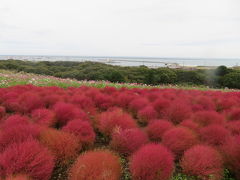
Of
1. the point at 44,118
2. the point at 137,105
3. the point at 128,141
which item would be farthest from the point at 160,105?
the point at 44,118

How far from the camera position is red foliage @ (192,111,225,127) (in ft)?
9.41

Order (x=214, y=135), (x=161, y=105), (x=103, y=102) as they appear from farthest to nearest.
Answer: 1. (x=103, y=102)
2. (x=161, y=105)
3. (x=214, y=135)

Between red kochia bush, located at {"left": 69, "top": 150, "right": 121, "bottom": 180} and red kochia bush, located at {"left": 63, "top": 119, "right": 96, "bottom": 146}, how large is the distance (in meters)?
0.58

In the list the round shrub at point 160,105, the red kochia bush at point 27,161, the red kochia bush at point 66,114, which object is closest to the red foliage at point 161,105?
the round shrub at point 160,105

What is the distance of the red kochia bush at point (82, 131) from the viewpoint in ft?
8.00

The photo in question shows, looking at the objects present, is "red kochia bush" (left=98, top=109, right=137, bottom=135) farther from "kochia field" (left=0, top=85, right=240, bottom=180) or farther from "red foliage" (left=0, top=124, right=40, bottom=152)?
"red foliage" (left=0, top=124, right=40, bottom=152)

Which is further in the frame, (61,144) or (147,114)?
(147,114)

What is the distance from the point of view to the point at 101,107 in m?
3.84

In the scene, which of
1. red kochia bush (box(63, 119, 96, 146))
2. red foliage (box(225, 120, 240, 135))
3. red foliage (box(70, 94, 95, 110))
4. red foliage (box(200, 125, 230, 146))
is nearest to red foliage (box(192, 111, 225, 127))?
red foliage (box(225, 120, 240, 135))

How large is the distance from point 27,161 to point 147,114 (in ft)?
6.41

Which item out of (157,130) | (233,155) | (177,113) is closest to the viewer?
(233,155)

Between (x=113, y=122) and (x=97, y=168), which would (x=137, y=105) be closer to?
(x=113, y=122)

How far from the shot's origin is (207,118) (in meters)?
2.98

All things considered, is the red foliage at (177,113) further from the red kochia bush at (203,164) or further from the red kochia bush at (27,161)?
the red kochia bush at (27,161)
